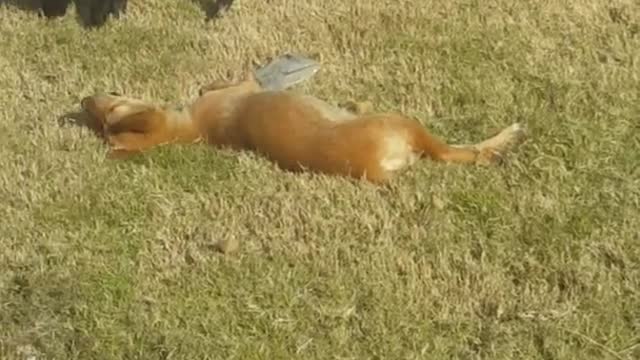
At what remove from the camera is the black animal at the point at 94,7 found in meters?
6.50

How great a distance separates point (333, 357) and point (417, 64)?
7.87 ft

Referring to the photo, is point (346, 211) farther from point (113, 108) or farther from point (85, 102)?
point (85, 102)

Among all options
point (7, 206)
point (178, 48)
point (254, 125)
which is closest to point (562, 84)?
point (254, 125)

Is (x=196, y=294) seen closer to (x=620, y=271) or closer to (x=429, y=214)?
(x=429, y=214)

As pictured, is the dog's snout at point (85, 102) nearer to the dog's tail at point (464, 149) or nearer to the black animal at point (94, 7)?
the black animal at point (94, 7)

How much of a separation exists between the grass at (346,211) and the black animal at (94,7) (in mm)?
134

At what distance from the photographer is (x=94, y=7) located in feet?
21.3

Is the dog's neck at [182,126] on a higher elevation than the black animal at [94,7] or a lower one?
lower

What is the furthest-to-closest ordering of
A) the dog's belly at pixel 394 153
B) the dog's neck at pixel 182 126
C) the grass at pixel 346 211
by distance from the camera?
the dog's neck at pixel 182 126
the dog's belly at pixel 394 153
the grass at pixel 346 211

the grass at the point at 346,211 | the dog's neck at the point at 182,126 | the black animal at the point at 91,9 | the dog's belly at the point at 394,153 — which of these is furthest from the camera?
the black animal at the point at 91,9

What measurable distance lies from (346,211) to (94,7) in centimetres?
256

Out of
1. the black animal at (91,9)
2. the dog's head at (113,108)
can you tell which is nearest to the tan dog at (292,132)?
the dog's head at (113,108)

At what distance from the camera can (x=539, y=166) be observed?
4875mm

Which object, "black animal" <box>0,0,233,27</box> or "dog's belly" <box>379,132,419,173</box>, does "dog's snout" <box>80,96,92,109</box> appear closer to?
"black animal" <box>0,0,233,27</box>
